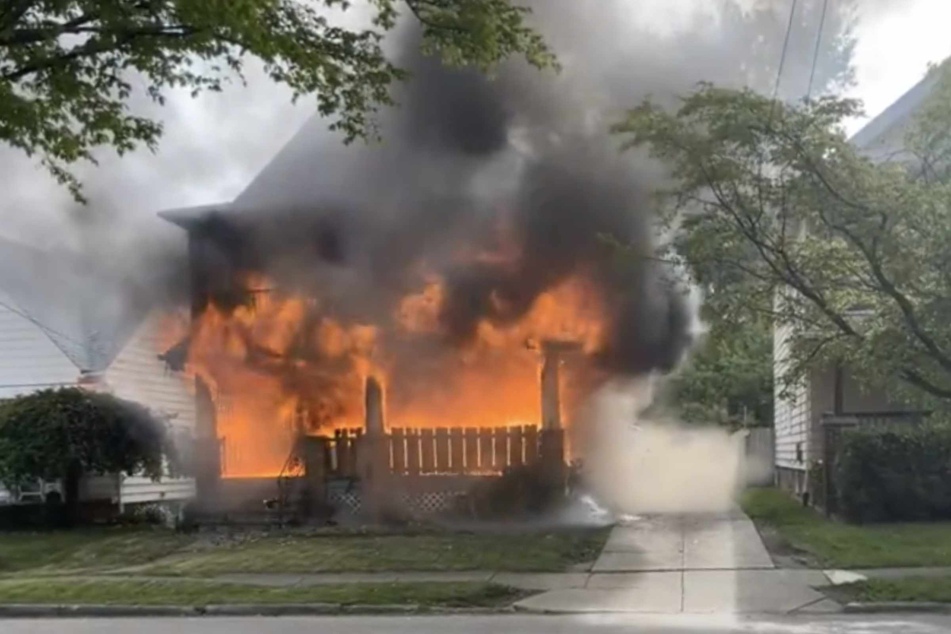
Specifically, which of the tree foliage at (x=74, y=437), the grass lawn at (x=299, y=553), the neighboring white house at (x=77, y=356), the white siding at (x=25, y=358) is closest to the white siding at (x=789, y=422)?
the grass lawn at (x=299, y=553)

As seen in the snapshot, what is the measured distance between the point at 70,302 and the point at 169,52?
12.0 m

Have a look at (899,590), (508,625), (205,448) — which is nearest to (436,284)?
(205,448)

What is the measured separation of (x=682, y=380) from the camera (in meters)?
29.5

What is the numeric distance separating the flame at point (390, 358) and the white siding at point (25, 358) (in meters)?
3.60

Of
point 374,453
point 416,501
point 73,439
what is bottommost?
point 416,501

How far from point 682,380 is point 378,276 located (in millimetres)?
14057

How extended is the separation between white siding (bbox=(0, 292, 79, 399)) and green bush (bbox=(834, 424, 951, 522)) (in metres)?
13.5

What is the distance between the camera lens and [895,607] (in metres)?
9.99

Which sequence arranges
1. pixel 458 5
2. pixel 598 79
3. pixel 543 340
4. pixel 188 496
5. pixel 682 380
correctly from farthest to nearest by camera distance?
pixel 682 380 < pixel 188 496 < pixel 543 340 < pixel 598 79 < pixel 458 5

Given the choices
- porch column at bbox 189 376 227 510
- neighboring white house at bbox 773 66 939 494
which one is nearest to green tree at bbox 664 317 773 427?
neighboring white house at bbox 773 66 939 494

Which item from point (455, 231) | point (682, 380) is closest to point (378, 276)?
point (455, 231)

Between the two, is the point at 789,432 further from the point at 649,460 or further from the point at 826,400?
the point at 826,400

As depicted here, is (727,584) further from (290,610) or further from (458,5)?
(458,5)

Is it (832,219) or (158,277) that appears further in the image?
(158,277)
